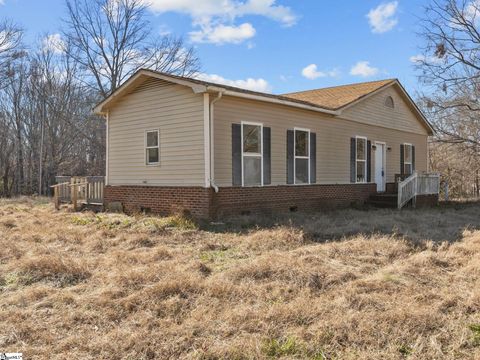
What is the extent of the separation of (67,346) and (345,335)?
2.42m

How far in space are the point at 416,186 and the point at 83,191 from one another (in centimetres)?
1207

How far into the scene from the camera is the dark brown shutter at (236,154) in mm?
11258

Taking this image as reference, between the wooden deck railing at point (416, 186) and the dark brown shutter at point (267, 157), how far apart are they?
5.70m

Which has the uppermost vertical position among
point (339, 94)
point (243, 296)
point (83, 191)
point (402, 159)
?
point (339, 94)

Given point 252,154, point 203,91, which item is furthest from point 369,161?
point 203,91

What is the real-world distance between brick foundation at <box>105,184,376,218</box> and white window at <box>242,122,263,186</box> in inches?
10.9

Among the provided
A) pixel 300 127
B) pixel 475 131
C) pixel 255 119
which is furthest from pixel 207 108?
pixel 475 131

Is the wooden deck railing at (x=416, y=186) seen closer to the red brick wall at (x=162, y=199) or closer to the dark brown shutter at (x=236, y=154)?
the dark brown shutter at (x=236, y=154)

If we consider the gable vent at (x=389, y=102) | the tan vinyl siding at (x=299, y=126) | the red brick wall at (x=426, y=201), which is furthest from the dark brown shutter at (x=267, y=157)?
the gable vent at (x=389, y=102)

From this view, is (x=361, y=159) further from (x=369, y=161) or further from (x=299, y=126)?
(x=299, y=126)

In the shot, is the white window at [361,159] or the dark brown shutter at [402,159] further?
the dark brown shutter at [402,159]

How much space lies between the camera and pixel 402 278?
564cm

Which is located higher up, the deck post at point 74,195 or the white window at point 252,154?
the white window at point 252,154

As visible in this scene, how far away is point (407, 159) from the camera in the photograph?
63.5 feet
